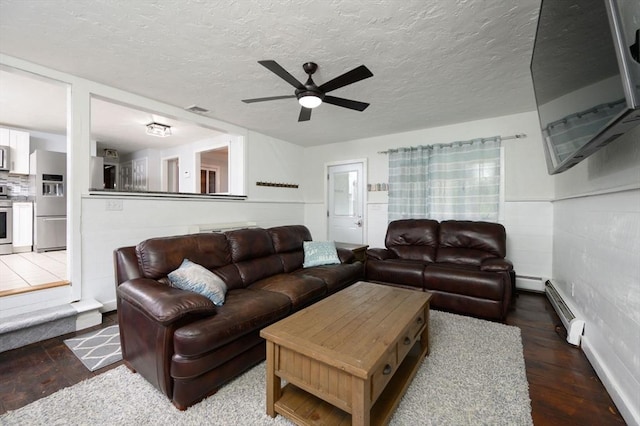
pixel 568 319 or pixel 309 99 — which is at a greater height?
pixel 309 99

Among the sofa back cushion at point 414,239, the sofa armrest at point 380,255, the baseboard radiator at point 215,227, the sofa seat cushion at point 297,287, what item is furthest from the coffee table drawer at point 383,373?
the baseboard radiator at point 215,227

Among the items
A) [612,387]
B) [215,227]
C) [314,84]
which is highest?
[314,84]

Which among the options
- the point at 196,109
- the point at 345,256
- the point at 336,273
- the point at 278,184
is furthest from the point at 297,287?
the point at 278,184

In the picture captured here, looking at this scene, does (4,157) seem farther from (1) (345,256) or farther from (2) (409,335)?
(2) (409,335)

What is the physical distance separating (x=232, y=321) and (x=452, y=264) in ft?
8.78

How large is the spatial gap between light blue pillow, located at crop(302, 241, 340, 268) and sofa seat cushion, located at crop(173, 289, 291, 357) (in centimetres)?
110

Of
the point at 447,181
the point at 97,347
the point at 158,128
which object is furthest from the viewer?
the point at 158,128

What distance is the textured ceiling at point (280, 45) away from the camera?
→ 180cm

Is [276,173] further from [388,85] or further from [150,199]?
[388,85]

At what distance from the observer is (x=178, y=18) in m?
1.89

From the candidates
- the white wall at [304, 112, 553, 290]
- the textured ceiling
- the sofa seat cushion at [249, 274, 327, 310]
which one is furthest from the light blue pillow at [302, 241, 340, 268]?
the white wall at [304, 112, 553, 290]

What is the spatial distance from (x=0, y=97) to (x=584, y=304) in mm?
6768

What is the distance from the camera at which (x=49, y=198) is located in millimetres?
5012

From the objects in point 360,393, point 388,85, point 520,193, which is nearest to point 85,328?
point 360,393
